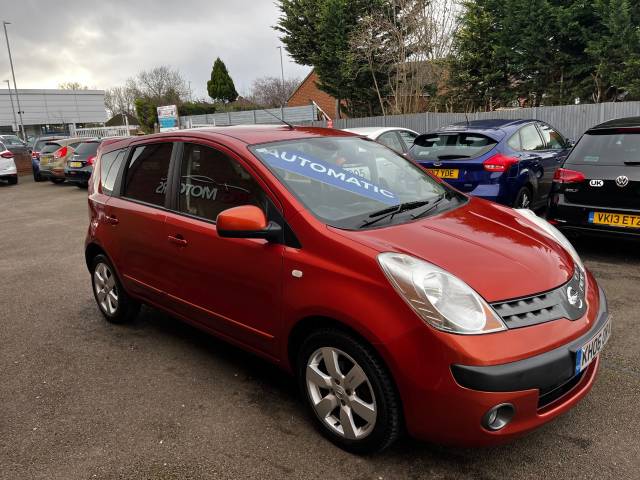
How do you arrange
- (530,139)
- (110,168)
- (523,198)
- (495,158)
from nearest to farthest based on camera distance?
(110,168) → (495,158) → (523,198) → (530,139)

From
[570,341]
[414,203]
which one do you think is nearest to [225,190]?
[414,203]

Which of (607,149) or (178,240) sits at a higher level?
(607,149)

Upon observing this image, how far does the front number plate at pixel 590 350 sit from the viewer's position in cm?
231

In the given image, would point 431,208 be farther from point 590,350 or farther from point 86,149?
point 86,149

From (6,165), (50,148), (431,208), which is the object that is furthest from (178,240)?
(6,165)

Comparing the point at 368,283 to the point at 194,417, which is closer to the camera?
the point at 368,283

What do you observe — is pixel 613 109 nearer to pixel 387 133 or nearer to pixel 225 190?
pixel 387 133

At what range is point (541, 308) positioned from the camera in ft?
7.57

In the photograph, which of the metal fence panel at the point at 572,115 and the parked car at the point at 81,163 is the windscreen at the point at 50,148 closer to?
the parked car at the point at 81,163

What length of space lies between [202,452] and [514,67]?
59.1 feet

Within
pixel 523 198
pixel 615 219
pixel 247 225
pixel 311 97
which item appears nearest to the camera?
pixel 247 225

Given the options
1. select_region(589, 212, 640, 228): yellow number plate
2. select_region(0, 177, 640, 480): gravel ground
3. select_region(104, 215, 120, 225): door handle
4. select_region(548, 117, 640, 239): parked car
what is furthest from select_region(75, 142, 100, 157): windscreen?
select_region(589, 212, 640, 228): yellow number plate

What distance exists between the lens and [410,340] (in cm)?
218

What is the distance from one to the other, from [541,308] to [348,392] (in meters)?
0.98
